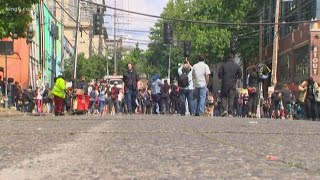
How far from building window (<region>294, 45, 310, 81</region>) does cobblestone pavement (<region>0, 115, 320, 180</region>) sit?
113 ft

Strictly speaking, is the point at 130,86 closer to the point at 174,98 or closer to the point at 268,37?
the point at 174,98

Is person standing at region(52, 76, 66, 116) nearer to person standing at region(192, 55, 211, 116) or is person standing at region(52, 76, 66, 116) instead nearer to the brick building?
person standing at region(192, 55, 211, 116)

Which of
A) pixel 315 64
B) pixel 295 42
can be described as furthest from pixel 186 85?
pixel 295 42

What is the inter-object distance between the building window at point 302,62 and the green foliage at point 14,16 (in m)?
25.3

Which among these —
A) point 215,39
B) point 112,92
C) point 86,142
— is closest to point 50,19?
point 215,39

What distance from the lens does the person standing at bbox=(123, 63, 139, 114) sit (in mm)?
22292

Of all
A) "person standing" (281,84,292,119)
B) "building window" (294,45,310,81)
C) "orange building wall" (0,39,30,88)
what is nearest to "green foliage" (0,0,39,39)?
"person standing" (281,84,292,119)

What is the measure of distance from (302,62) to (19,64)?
834 inches

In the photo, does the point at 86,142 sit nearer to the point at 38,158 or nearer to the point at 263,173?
the point at 38,158

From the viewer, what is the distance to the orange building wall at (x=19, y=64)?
47906mm

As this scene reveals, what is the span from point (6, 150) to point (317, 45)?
36.8 m

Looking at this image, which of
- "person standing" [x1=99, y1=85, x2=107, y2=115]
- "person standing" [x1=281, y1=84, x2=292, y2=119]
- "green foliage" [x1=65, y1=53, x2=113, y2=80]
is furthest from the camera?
"green foliage" [x1=65, y1=53, x2=113, y2=80]

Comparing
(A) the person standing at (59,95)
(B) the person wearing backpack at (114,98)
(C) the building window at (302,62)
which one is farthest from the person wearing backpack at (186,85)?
(C) the building window at (302,62)

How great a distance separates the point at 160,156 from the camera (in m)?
6.95
